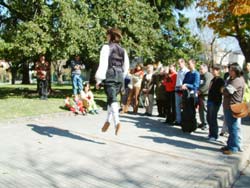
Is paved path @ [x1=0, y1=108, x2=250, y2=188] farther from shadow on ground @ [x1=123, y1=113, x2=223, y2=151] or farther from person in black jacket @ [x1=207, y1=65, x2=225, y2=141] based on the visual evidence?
person in black jacket @ [x1=207, y1=65, x2=225, y2=141]

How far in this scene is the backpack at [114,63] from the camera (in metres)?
6.75

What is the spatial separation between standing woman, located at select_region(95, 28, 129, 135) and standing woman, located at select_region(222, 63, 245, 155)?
7.11 ft

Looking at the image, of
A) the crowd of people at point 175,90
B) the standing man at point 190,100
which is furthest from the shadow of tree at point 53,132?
the standing man at point 190,100

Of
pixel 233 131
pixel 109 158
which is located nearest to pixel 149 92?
pixel 233 131

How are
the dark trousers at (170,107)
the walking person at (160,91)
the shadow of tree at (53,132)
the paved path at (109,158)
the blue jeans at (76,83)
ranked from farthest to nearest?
the blue jeans at (76,83) → the walking person at (160,91) → the dark trousers at (170,107) → the shadow of tree at (53,132) → the paved path at (109,158)

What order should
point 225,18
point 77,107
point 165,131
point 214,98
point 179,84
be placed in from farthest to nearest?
point 225,18 < point 77,107 < point 179,84 < point 165,131 < point 214,98

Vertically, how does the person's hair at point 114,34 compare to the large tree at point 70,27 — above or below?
below

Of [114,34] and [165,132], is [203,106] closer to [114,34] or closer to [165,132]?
[165,132]

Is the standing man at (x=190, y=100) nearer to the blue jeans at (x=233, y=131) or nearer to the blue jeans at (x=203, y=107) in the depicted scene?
the blue jeans at (x=203, y=107)

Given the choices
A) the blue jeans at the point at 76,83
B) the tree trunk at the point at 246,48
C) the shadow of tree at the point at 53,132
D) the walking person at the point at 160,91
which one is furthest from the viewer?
the tree trunk at the point at 246,48

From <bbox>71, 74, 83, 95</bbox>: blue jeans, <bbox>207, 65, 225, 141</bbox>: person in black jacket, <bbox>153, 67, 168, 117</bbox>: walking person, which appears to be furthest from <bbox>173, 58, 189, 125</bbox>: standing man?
<bbox>71, 74, 83, 95</bbox>: blue jeans

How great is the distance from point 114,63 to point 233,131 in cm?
273

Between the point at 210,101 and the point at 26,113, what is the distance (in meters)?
5.64

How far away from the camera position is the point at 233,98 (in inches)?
265
